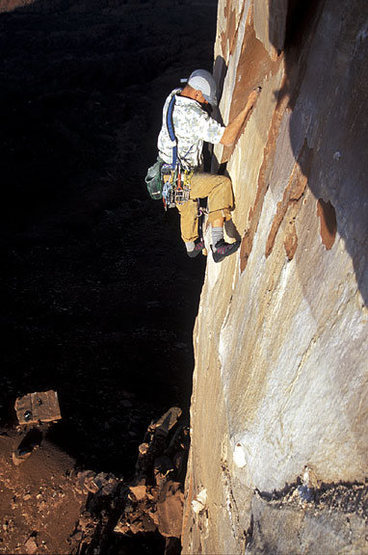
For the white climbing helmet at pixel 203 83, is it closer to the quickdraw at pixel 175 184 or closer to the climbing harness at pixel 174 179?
the climbing harness at pixel 174 179

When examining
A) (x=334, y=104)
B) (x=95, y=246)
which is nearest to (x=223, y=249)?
(x=334, y=104)

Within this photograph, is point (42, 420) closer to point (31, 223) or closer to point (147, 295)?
point (147, 295)

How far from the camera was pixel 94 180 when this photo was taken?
1444 cm

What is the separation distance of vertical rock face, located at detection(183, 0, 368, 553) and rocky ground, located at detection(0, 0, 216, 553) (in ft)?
7.66

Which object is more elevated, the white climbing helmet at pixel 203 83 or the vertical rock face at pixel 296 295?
the white climbing helmet at pixel 203 83

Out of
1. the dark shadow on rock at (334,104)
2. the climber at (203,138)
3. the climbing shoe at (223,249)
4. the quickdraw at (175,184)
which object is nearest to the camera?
the dark shadow on rock at (334,104)

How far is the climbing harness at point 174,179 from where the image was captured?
360cm

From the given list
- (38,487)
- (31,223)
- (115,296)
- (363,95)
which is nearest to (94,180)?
(31,223)

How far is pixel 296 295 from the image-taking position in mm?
1975

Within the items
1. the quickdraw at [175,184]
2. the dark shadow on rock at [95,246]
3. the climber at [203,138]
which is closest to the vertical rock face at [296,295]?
the climber at [203,138]

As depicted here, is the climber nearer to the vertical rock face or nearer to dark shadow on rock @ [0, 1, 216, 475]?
the vertical rock face

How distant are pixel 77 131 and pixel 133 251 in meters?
6.78

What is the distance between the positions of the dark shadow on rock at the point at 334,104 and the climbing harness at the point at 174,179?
148cm

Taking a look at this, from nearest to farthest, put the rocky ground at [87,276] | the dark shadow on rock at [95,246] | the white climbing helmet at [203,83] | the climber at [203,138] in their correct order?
the climber at [203,138], the white climbing helmet at [203,83], the rocky ground at [87,276], the dark shadow on rock at [95,246]
